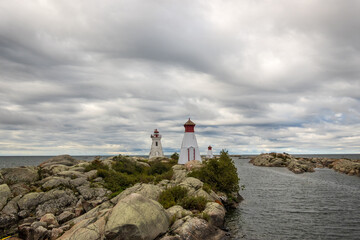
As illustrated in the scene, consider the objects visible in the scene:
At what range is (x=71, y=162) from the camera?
41062 mm

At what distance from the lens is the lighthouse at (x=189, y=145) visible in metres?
46.6

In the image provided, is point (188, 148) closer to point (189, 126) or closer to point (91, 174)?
point (189, 126)

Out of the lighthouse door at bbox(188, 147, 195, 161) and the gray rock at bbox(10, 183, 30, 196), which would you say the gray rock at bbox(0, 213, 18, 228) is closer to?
the gray rock at bbox(10, 183, 30, 196)

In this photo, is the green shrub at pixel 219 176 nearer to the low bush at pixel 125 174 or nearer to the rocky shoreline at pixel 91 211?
the rocky shoreline at pixel 91 211

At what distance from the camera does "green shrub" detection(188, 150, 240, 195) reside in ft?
103

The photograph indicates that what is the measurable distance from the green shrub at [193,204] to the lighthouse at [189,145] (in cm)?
2512

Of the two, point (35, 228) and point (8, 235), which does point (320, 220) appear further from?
point (8, 235)

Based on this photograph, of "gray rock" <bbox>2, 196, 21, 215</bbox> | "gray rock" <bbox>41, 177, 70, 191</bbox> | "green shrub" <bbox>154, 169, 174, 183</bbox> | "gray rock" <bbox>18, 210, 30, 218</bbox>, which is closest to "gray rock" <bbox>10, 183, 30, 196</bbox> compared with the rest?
"gray rock" <bbox>2, 196, 21, 215</bbox>

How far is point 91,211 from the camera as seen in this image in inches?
778

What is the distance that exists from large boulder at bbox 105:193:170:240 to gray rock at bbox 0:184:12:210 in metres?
14.2

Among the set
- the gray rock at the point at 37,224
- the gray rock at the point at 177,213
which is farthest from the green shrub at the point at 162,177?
the gray rock at the point at 37,224

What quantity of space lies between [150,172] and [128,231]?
78.3ft

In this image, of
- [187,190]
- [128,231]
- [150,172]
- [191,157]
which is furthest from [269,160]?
[128,231]

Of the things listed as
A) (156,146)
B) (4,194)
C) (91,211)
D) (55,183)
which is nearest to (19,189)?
(4,194)
